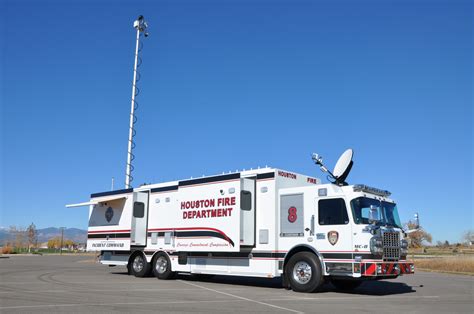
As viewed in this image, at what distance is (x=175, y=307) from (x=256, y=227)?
5.55m

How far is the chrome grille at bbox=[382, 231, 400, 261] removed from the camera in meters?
12.7

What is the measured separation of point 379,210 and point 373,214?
44 centimetres

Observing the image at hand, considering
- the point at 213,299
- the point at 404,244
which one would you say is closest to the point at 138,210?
the point at 213,299

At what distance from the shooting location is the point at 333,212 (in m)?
13.1

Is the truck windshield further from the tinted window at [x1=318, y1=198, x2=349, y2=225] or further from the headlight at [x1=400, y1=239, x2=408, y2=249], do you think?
the headlight at [x1=400, y1=239, x2=408, y2=249]

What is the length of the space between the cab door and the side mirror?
2.15 ft

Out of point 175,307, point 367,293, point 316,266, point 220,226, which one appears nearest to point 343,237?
point 316,266

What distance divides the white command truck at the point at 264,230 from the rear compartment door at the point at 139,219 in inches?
1.5

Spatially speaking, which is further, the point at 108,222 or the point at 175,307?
the point at 108,222

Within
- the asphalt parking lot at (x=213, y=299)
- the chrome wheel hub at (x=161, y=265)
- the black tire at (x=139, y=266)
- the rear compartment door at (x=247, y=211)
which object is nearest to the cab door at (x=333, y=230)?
the asphalt parking lot at (x=213, y=299)

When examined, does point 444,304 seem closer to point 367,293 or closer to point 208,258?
point 367,293

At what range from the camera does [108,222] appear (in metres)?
19.7

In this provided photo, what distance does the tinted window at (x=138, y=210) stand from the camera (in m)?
18.5

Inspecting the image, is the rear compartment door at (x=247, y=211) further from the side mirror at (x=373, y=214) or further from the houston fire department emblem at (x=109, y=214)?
the houston fire department emblem at (x=109, y=214)
